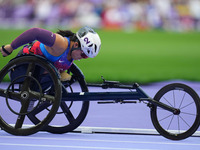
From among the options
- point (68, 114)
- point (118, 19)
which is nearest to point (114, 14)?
point (118, 19)

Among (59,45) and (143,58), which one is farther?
(143,58)

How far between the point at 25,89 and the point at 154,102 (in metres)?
1.27

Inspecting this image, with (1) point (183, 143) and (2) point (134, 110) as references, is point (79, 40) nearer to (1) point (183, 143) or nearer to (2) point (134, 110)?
(1) point (183, 143)

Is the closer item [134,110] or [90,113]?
[90,113]

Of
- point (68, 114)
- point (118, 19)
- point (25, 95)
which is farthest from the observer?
point (118, 19)

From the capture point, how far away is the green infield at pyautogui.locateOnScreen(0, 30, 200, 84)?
12555 millimetres

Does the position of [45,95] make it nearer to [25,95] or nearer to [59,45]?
[25,95]

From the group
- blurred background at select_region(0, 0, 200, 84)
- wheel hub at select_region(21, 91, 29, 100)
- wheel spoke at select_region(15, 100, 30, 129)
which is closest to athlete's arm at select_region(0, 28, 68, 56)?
wheel hub at select_region(21, 91, 29, 100)

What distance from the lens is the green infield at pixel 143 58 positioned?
12.6 metres

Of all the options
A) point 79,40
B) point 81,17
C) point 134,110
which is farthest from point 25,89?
point 81,17

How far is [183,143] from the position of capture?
4738mm

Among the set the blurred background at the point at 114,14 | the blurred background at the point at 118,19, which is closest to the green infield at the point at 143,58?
the blurred background at the point at 118,19

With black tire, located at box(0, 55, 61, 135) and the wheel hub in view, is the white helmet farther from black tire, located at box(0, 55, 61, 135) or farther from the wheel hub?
the wheel hub

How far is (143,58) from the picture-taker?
17375 millimetres
